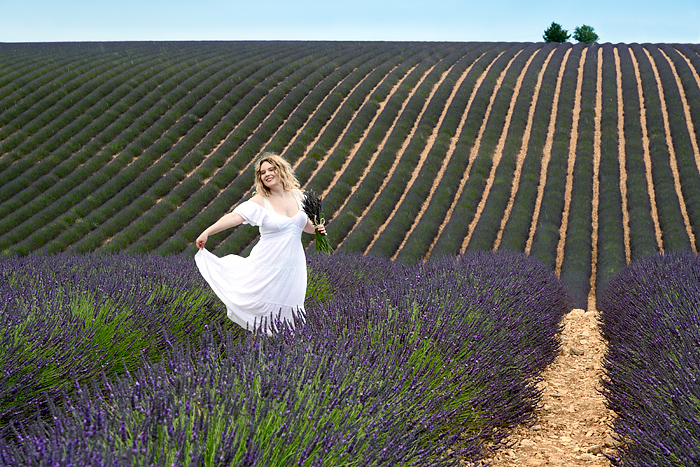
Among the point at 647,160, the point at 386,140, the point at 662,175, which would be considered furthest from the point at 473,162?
the point at 662,175

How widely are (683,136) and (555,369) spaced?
1354 centimetres

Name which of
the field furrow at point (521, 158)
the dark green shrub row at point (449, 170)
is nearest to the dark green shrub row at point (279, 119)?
the dark green shrub row at point (449, 170)

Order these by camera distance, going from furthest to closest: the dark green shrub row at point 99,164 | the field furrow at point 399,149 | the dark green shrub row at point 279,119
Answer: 1. the dark green shrub row at point 99,164
2. the field furrow at point 399,149
3. the dark green shrub row at point 279,119

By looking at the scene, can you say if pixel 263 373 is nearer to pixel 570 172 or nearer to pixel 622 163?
pixel 570 172

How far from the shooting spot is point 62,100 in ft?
59.7

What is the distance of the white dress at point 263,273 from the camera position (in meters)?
4.05

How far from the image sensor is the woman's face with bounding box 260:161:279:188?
13.4ft

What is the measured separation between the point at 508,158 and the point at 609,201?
3.35 meters

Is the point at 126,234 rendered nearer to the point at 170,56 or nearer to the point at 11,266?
the point at 11,266

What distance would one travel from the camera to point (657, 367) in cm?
302

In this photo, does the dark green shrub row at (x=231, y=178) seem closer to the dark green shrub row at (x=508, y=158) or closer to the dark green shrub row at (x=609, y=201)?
the dark green shrub row at (x=508, y=158)

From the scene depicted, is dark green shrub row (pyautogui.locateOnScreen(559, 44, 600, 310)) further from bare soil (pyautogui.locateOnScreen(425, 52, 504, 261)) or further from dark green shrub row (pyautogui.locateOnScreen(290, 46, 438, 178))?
dark green shrub row (pyautogui.locateOnScreen(290, 46, 438, 178))

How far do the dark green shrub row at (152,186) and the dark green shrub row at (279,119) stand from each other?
302mm

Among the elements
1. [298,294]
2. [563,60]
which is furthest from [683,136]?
[298,294]
